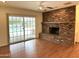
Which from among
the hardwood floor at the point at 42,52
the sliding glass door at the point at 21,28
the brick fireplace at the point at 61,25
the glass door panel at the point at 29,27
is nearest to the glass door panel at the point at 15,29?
the sliding glass door at the point at 21,28

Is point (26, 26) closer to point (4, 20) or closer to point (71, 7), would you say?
point (4, 20)

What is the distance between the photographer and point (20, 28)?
699 cm

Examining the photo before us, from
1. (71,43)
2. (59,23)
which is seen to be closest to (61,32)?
(59,23)

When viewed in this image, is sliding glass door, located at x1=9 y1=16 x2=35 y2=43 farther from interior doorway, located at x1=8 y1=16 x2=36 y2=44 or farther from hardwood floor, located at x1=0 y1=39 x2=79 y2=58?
hardwood floor, located at x1=0 y1=39 x2=79 y2=58

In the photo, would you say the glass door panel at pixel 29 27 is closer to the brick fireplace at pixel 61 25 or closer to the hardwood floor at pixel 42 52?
the brick fireplace at pixel 61 25

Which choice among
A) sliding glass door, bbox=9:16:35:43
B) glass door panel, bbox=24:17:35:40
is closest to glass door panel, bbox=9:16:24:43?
sliding glass door, bbox=9:16:35:43

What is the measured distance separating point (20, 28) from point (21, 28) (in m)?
0.08

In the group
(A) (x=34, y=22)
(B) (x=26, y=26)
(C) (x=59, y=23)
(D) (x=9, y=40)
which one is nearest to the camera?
(D) (x=9, y=40)

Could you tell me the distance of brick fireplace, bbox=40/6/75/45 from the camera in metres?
5.91

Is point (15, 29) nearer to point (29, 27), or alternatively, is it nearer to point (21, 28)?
point (21, 28)

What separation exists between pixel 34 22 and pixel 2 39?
286cm

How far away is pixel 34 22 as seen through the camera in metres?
7.92

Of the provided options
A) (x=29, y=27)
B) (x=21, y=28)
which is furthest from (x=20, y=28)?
(x=29, y=27)

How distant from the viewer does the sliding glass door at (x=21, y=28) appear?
6.51 meters
